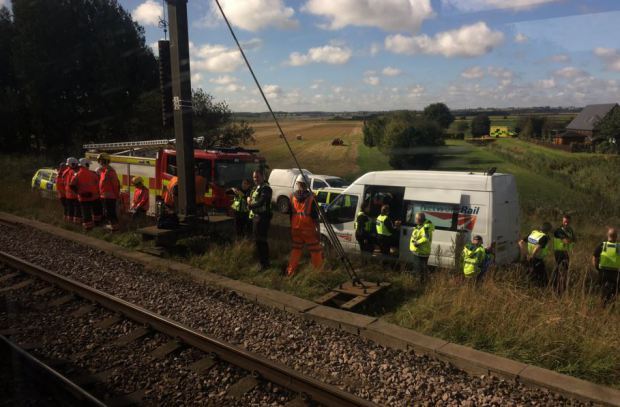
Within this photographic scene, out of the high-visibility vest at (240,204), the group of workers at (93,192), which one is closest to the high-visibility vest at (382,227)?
the high-visibility vest at (240,204)

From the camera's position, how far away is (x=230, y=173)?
1477cm

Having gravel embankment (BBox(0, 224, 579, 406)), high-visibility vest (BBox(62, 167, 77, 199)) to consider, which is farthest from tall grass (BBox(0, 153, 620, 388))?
high-visibility vest (BBox(62, 167, 77, 199))

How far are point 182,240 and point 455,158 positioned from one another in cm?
3346

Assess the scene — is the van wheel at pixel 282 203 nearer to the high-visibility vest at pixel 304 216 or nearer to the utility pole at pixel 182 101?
the utility pole at pixel 182 101

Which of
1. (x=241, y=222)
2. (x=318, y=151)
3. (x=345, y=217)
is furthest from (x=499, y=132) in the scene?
(x=241, y=222)

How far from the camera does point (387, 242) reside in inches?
359

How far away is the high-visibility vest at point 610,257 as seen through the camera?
7.32 m

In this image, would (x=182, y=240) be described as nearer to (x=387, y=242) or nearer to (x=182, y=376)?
(x=387, y=242)

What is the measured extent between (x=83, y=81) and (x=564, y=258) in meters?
30.1

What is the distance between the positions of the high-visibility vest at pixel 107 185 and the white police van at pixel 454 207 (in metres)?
6.09

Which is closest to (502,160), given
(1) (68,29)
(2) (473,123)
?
(2) (473,123)

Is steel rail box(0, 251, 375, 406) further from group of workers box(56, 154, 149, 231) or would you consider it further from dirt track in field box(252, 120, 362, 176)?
dirt track in field box(252, 120, 362, 176)

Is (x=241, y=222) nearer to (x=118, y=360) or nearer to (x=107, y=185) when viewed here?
(x=107, y=185)

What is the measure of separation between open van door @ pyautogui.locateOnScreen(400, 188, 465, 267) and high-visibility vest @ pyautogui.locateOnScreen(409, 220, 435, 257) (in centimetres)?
55
